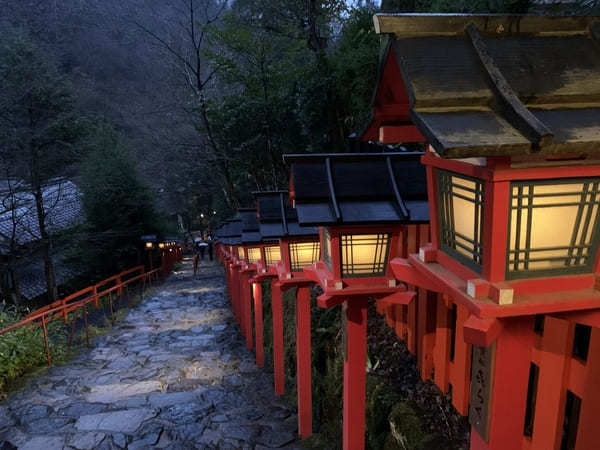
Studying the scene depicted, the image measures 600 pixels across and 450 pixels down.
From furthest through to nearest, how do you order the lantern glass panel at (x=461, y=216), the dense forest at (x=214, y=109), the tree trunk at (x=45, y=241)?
the tree trunk at (x=45, y=241)
the dense forest at (x=214, y=109)
the lantern glass panel at (x=461, y=216)

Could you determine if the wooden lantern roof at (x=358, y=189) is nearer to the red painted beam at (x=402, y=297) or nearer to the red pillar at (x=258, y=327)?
the red painted beam at (x=402, y=297)

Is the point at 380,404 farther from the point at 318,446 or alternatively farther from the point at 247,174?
the point at 247,174

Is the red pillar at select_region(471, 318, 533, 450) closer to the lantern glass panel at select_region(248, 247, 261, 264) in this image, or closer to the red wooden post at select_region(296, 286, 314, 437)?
the red wooden post at select_region(296, 286, 314, 437)

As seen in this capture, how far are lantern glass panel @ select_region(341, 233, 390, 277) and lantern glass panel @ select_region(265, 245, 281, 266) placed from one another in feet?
13.1

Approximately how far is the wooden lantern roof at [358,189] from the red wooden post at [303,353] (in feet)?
9.43

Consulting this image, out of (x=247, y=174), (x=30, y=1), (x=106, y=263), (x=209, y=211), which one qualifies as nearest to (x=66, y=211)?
(x=106, y=263)

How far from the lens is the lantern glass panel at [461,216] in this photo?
210cm

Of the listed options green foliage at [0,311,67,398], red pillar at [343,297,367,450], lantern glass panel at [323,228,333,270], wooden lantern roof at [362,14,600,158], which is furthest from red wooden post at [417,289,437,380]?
green foliage at [0,311,67,398]

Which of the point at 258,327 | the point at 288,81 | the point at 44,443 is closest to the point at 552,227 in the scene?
the point at 44,443

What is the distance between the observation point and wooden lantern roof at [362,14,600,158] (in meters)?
1.67

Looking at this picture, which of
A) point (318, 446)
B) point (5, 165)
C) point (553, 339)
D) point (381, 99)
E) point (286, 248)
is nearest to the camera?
point (553, 339)

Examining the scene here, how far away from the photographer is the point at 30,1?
52.2 meters

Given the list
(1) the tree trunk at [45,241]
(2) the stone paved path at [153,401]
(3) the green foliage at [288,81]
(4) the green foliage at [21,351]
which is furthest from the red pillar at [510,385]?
(1) the tree trunk at [45,241]

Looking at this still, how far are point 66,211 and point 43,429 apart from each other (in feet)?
75.7
